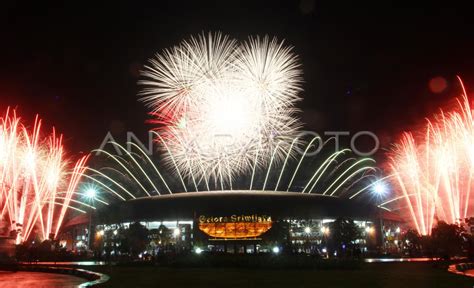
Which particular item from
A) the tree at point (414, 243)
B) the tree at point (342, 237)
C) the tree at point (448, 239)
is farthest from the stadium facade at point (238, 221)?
the tree at point (448, 239)

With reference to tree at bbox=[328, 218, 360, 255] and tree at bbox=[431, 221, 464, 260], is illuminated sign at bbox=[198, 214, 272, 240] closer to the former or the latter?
tree at bbox=[328, 218, 360, 255]

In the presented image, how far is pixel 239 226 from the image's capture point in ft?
204

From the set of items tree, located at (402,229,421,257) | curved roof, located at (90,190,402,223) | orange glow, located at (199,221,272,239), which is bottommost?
tree, located at (402,229,421,257)

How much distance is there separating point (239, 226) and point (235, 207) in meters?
3.05

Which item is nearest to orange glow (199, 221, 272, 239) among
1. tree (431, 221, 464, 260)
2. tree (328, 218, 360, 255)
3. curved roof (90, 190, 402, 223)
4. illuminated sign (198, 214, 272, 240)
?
illuminated sign (198, 214, 272, 240)

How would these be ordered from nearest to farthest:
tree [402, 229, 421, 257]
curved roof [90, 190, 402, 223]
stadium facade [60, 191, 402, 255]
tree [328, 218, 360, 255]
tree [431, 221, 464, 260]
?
tree [431, 221, 464, 260], tree [402, 229, 421, 257], tree [328, 218, 360, 255], stadium facade [60, 191, 402, 255], curved roof [90, 190, 402, 223]

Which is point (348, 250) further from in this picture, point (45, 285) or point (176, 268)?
point (45, 285)

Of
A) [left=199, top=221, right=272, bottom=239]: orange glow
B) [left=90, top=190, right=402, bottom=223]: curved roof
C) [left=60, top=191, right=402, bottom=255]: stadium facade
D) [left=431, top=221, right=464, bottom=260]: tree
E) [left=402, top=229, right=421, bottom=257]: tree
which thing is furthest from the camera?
[left=90, top=190, right=402, bottom=223]: curved roof

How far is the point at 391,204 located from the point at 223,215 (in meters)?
43.1

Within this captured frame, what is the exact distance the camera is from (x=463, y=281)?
907 inches

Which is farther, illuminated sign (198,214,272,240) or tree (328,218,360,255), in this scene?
illuminated sign (198,214,272,240)

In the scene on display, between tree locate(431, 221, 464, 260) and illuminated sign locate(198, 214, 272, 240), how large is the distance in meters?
22.5

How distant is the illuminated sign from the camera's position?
6231 cm

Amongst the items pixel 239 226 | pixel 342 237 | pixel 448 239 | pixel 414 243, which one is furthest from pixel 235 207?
pixel 448 239
